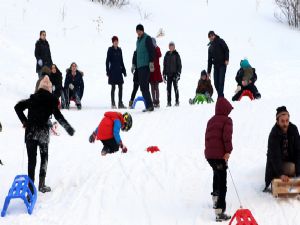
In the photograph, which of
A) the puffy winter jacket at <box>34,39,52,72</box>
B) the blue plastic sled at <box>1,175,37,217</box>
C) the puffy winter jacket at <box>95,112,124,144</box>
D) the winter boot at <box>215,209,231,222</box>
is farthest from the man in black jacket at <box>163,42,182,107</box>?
the winter boot at <box>215,209,231,222</box>

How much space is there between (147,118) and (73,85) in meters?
3.29

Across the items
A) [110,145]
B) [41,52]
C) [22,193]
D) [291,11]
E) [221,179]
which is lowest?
[22,193]

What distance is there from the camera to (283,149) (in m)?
7.38

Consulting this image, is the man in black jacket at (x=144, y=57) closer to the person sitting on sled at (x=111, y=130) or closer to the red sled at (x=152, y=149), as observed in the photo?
the red sled at (x=152, y=149)

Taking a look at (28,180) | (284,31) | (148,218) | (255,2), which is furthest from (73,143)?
(255,2)

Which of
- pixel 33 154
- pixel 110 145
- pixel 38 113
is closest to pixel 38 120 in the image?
pixel 38 113

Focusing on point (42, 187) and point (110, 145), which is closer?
point (42, 187)

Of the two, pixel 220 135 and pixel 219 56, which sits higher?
pixel 219 56

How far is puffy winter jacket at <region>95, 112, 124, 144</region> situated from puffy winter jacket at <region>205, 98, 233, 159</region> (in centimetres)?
292

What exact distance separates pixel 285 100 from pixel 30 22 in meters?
11.6

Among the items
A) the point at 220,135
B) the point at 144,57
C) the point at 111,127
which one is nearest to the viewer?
the point at 220,135

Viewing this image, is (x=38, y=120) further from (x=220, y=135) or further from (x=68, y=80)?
(x=68, y=80)

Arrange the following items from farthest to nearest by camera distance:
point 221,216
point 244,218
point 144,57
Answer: point 144,57 < point 221,216 < point 244,218

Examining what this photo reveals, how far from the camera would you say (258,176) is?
8383mm
